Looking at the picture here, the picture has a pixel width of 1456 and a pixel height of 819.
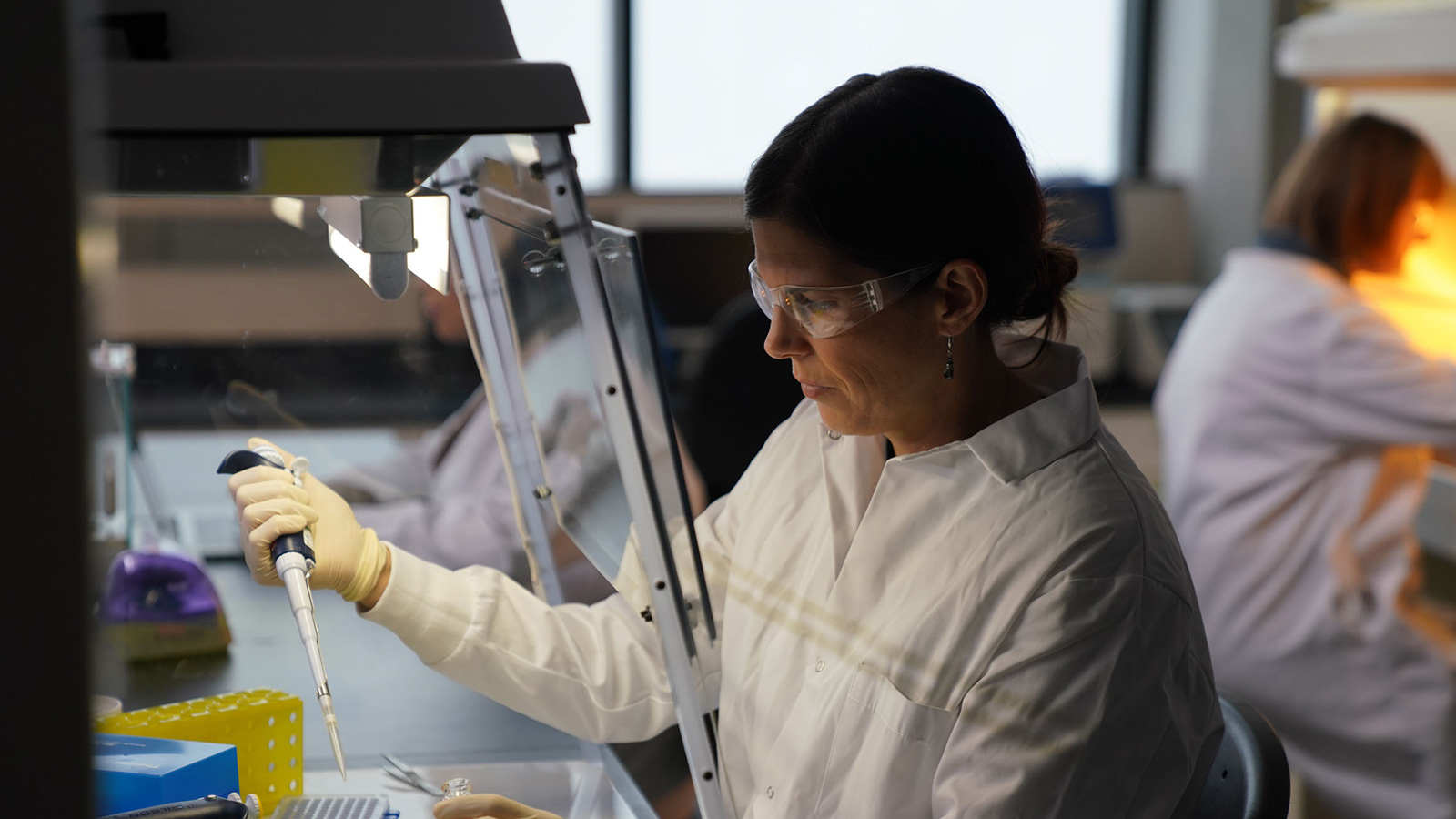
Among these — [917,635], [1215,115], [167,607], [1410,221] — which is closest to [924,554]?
[917,635]

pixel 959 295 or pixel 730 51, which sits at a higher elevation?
pixel 730 51

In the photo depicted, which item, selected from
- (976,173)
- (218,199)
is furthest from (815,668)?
(218,199)

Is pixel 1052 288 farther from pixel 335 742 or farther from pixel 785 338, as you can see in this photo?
pixel 335 742

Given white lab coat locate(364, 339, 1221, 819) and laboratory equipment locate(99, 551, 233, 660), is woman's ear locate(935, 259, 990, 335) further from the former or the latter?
laboratory equipment locate(99, 551, 233, 660)

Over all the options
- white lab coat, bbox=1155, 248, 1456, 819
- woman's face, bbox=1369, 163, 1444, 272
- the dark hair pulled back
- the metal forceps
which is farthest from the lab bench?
woman's face, bbox=1369, 163, 1444, 272

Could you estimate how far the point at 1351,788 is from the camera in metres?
1.95

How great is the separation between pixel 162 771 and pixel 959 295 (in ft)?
2.07

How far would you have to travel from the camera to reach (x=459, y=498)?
54.4 inches

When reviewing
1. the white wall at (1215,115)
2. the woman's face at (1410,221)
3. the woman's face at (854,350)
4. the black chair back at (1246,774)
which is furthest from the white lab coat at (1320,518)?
the white wall at (1215,115)

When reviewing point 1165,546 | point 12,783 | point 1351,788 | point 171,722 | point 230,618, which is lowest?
point 1351,788

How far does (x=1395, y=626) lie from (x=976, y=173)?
4.82ft

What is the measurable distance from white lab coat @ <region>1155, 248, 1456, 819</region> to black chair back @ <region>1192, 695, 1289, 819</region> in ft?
3.83

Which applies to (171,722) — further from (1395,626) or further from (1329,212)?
(1329,212)

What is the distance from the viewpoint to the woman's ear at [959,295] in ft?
2.87
